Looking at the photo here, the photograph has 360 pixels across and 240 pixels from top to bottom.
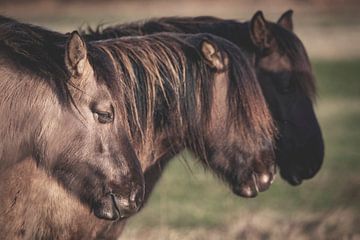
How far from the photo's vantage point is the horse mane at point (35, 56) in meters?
5.40

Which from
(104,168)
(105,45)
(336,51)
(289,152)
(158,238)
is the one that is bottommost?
(336,51)

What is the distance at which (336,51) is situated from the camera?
31.3m

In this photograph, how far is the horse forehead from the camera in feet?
25.0

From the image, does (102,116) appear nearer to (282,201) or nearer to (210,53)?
(210,53)

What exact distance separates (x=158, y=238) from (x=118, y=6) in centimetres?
4146

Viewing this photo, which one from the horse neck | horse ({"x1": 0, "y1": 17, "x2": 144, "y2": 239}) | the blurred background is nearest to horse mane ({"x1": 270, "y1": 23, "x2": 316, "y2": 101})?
the blurred background

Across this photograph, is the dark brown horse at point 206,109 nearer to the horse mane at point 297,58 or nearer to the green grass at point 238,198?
the green grass at point 238,198

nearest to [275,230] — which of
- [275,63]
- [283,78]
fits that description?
[283,78]

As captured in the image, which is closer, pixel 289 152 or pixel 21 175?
pixel 21 175

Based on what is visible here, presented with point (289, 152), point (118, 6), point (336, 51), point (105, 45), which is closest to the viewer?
point (105, 45)

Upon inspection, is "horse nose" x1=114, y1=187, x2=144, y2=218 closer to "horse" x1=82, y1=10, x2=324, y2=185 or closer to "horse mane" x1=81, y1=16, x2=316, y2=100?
"horse" x1=82, y1=10, x2=324, y2=185

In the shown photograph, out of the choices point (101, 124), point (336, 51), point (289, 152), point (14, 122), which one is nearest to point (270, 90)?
point (289, 152)

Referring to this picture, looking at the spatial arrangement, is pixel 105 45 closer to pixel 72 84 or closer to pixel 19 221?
pixel 72 84

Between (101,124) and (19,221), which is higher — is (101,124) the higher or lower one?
the higher one
